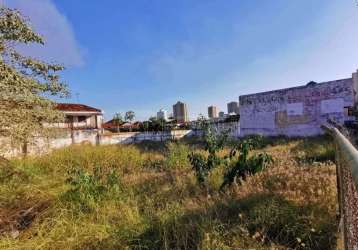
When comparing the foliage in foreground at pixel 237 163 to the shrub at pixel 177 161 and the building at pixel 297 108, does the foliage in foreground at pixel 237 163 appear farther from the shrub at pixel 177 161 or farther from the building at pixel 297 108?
the building at pixel 297 108

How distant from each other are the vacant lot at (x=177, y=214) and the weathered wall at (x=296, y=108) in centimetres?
1307

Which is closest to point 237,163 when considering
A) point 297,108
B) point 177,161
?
point 177,161

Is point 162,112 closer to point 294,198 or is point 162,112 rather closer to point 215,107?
point 215,107

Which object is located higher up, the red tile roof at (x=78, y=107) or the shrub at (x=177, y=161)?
the red tile roof at (x=78, y=107)

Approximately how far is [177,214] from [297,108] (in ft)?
51.6

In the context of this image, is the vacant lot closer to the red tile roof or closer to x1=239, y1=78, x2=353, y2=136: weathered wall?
x1=239, y1=78, x2=353, y2=136: weathered wall

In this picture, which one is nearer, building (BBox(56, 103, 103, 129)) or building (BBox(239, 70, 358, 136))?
building (BBox(239, 70, 358, 136))

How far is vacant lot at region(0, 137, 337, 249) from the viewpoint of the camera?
2.58 m

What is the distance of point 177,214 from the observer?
10.9ft

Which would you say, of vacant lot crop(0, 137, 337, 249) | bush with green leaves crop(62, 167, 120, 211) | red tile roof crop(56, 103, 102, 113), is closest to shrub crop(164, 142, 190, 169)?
vacant lot crop(0, 137, 337, 249)

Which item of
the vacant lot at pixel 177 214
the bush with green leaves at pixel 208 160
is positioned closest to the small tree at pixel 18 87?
the vacant lot at pixel 177 214

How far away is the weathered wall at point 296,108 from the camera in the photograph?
15414 mm

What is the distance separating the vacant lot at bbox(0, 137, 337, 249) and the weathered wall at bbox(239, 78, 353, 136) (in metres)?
13.1

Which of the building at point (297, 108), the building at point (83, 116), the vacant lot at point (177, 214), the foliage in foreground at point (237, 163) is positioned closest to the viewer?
the vacant lot at point (177, 214)
